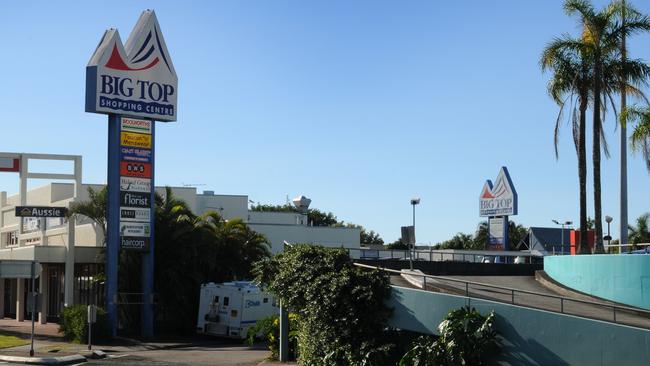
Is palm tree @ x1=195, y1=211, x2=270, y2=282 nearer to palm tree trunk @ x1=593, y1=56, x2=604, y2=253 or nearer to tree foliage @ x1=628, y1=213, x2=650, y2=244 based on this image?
palm tree trunk @ x1=593, y1=56, x2=604, y2=253

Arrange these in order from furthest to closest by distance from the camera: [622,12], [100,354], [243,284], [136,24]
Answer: [136,24] → [243,284] → [100,354] → [622,12]

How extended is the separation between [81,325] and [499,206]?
3334 cm

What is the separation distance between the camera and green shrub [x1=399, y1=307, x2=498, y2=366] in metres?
16.4

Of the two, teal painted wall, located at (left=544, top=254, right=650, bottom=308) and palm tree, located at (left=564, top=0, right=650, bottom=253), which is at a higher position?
palm tree, located at (left=564, top=0, right=650, bottom=253)

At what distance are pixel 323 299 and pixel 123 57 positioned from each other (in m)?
20.0

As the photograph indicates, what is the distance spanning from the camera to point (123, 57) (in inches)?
1420

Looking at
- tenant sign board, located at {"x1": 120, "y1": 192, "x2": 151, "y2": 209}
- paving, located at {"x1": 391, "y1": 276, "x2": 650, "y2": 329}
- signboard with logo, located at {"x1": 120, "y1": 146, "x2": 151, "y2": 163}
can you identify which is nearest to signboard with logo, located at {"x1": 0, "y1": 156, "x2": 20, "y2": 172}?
signboard with logo, located at {"x1": 120, "y1": 146, "x2": 151, "y2": 163}

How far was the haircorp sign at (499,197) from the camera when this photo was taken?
57031mm

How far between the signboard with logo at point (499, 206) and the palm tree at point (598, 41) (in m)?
31.6

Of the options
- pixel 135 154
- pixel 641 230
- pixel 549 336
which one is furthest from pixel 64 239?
pixel 641 230

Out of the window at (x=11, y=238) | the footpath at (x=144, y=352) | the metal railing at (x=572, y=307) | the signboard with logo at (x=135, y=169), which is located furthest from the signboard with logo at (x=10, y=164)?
the metal railing at (x=572, y=307)

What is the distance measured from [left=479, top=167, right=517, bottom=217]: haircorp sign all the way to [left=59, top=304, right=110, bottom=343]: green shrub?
104ft

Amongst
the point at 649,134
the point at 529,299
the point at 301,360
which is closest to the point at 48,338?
the point at 301,360

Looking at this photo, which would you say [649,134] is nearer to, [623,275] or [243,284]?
[623,275]
